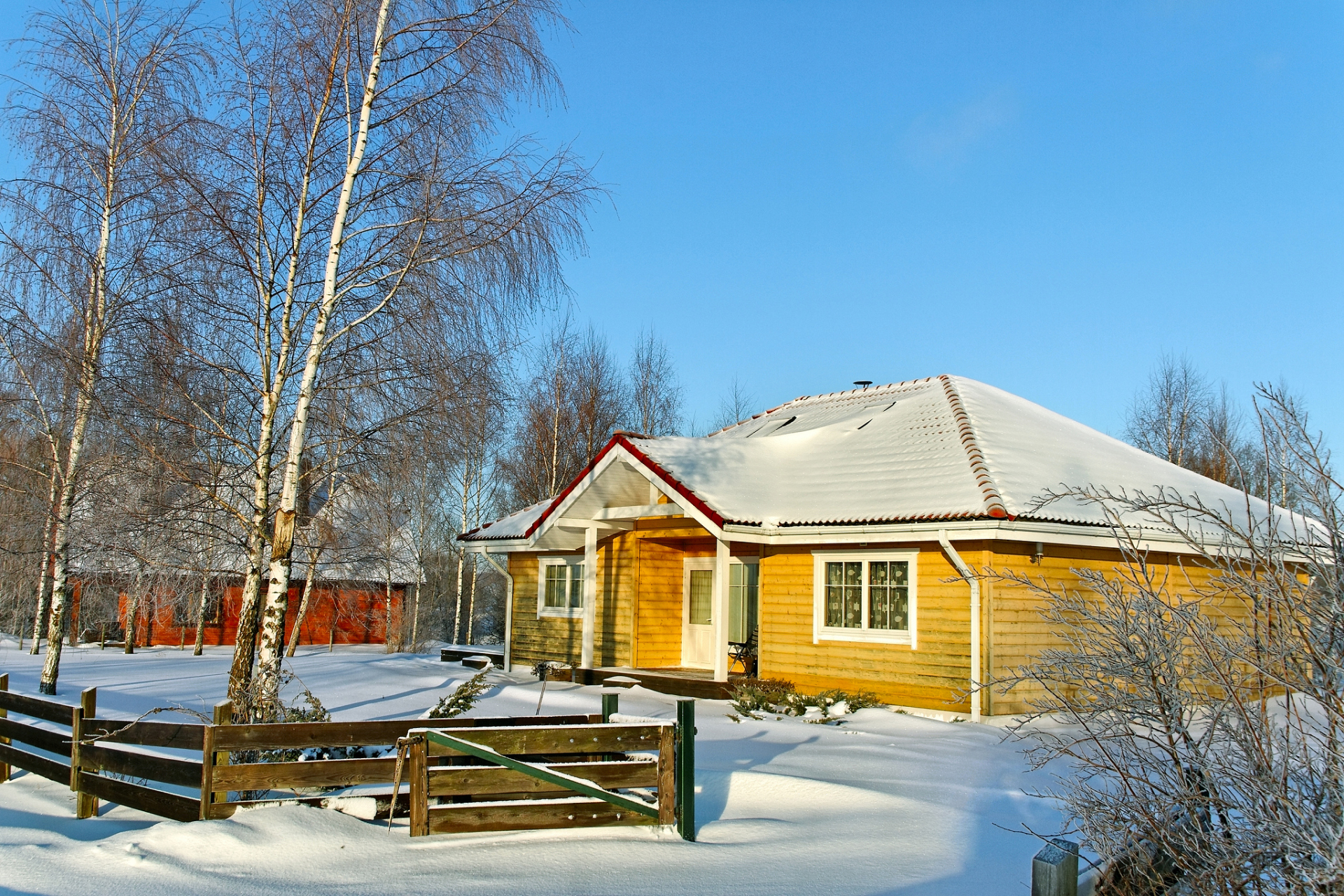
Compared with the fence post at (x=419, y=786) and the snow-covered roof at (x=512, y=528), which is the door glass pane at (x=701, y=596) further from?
the fence post at (x=419, y=786)

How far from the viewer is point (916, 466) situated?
50.7 ft

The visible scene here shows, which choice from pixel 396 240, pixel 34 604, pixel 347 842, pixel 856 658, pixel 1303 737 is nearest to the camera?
pixel 1303 737

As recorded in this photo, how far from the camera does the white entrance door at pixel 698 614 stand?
1859cm

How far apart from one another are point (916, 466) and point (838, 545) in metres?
Answer: 1.89

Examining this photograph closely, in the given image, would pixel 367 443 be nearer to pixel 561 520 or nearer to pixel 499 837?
pixel 499 837

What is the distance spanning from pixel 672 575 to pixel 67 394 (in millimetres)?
10583

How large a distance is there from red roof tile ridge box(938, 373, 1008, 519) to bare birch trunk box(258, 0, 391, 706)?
331 inches

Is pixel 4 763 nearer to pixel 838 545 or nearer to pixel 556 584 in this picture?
pixel 838 545

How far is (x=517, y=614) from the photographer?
21.8 m

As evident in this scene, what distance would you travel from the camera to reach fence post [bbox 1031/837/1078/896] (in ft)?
13.2

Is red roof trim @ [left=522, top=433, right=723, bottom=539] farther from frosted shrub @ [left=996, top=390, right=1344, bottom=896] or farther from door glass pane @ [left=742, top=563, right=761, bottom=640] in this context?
frosted shrub @ [left=996, top=390, right=1344, bottom=896]

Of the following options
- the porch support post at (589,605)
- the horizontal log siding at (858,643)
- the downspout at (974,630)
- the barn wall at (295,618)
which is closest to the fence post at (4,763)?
the porch support post at (589,605)

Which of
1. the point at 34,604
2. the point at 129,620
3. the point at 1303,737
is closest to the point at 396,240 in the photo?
the point at 1303,737

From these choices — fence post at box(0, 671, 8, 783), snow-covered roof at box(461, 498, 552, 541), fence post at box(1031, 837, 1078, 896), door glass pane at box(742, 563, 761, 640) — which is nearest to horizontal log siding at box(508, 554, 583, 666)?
snow-covered roof at box(461, 498, 552, 541)
